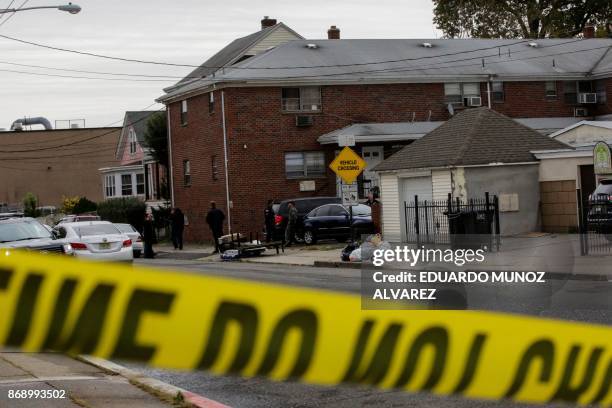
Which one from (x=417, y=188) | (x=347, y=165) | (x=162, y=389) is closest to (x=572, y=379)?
(x=162, y=389)

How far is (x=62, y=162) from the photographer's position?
9019 cm

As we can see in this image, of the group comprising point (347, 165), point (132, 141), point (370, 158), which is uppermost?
point (132, 141)

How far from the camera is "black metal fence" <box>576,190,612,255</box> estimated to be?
2483cm

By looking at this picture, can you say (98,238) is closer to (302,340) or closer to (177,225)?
(177,225)

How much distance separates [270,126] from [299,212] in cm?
640

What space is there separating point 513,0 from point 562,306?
5909 cm

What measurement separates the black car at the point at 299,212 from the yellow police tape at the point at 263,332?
37.8 meters

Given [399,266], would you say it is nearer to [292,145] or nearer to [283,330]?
[283,330]

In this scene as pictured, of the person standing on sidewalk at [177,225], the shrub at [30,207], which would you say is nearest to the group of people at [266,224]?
the person standing on sidewalk at [177,225]

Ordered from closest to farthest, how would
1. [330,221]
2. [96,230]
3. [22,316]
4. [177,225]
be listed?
[22,316]
[96,230]
[330,221]
[177,225]

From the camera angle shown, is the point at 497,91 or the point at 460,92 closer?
the point at 460,92

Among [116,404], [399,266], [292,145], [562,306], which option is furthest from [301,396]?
[292,145]

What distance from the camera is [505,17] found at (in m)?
70.8

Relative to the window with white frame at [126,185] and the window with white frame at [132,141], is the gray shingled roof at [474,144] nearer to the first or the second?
the window with white frame at [126,185]
